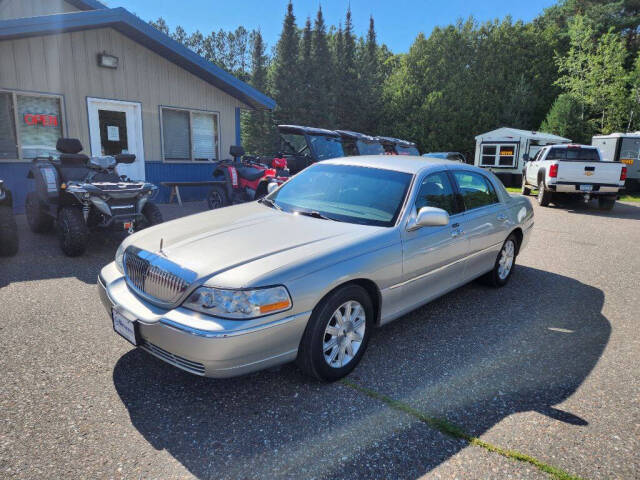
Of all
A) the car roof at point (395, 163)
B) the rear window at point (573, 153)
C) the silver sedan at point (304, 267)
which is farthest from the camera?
the rear window at point (573, 153)

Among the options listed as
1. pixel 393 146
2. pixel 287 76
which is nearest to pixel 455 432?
pixel 393 146

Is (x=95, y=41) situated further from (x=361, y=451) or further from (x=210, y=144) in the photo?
(x=361, y=451)

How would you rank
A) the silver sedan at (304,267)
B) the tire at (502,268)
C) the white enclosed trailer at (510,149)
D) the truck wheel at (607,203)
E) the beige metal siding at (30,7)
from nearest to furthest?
the silver sedan at (304,267)
the tire at (502,268)
the beige metal siding at (30,7)
the truck wheel at (607,203)
the white enclosed trailer at (510,149)

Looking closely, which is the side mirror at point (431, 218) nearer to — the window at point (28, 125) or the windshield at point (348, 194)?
the windshield at point (348, 194)

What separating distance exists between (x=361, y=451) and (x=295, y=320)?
0.83 metres

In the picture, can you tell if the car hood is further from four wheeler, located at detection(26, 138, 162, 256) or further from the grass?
four wheeler, located at detection(26, 138, 162, 256)

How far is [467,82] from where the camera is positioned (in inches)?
1590

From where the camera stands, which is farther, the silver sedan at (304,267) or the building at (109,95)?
the building at (109,95)

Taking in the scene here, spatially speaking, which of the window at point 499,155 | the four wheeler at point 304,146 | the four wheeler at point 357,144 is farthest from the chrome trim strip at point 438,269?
the window at point 499,155

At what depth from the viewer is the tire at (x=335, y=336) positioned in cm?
274

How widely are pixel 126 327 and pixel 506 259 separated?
438 centimetres

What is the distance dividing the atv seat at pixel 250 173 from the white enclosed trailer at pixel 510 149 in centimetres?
1912

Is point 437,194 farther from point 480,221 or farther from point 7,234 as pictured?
point 7,234

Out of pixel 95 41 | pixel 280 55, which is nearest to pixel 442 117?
pixel 280 55
